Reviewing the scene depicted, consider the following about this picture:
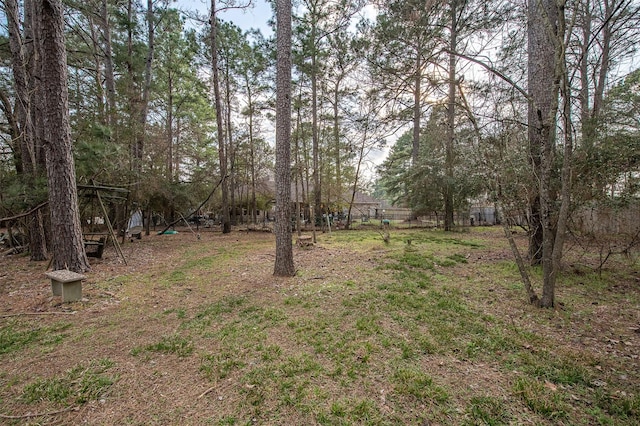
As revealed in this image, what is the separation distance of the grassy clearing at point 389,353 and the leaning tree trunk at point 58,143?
2.25 m

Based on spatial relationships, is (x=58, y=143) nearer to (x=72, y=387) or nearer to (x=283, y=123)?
(x=283, y=123)

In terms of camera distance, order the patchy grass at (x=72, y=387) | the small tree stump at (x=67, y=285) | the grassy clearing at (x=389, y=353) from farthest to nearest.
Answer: the small tree stump at (x=67, y=285) → the patchy grass at (x=72, y=387) → the grassy clearing at (x=389, y=353)

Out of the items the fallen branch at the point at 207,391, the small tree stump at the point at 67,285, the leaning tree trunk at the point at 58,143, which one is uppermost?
the leaning tree trunk at the point at 58,143

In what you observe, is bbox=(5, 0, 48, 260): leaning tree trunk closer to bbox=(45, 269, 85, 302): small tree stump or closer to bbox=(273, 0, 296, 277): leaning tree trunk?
bbox=(45, 269, 85, 302): small tree stump

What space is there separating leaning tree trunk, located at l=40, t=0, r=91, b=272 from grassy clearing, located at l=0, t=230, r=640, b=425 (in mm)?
2250

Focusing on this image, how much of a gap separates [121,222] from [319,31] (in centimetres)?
1271

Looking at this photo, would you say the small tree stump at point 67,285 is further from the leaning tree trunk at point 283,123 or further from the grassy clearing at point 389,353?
the leaning tree trunk at point 283,123

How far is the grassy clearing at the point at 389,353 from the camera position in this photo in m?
1.85

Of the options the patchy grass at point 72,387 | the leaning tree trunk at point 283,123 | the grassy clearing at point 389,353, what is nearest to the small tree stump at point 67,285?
the grassy clearing at point 389,353

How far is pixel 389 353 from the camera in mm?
2512

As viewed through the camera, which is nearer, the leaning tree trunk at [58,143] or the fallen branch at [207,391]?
the fallen branch at [207,391]

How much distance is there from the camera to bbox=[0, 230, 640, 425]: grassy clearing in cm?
185

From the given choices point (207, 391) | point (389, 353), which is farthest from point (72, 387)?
point (389, 353)

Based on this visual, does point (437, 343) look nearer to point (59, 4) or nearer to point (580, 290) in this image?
point (580, 290)
